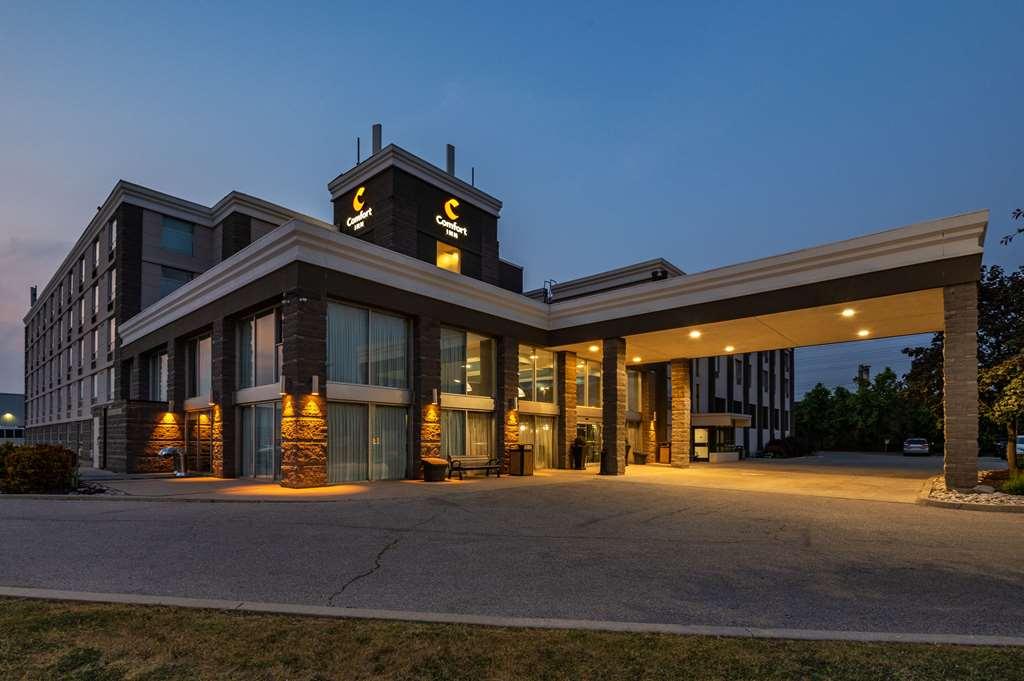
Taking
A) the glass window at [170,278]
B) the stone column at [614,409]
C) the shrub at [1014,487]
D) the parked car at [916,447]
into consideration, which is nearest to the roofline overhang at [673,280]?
the stone column at [614,409]

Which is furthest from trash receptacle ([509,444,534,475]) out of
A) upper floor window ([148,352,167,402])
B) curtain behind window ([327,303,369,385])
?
upper floor window ([148,352,167,402])

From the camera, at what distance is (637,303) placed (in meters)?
22.3

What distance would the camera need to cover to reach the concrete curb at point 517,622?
186 inches

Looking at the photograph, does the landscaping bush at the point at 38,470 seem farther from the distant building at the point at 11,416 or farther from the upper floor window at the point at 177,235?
the distant building at the point at 11,416

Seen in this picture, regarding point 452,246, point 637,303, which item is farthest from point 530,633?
point 452,246

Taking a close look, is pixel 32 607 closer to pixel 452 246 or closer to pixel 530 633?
pixel 530 633

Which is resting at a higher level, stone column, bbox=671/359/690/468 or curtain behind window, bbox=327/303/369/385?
curtain behind window, bbox=327/303/369/385

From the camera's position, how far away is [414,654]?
4328 mm

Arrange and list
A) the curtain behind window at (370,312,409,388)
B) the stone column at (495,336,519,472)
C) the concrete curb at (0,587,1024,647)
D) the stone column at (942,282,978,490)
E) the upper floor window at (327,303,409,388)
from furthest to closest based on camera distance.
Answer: the stone column at (495,336,519,472) → the curtain behind window at (370,312,409,388) → the upper floor window at (327,303,409,388) → the stone column at (942,282,978,490) → the concrete curb at (0,587,1024,647)

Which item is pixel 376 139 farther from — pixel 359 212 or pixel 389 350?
pixel 389 350

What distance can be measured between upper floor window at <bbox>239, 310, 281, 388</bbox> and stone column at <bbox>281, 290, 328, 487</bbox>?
7.00 feet

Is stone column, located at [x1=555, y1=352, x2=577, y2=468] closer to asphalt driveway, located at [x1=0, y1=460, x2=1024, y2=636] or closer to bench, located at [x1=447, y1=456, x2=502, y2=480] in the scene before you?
bench, located at [x1=447, y1=456, x2=502, y2=480]

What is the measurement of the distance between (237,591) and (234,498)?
8269mm

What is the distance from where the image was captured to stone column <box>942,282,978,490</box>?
14.7 meters
